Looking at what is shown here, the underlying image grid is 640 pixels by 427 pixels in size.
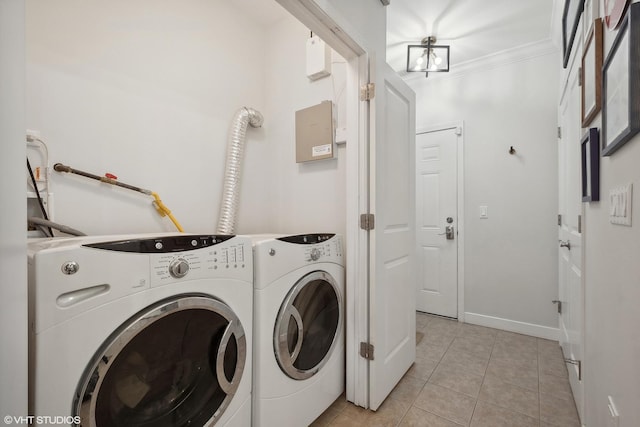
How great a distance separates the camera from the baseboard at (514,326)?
8.12 ft

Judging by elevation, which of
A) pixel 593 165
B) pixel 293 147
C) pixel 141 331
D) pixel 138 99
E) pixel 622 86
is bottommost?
pixel 141 331

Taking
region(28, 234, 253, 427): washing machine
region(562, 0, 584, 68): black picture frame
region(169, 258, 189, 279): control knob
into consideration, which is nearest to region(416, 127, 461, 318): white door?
region(562, 0, 584, 68): black picture frame

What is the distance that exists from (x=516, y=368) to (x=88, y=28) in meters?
3.29

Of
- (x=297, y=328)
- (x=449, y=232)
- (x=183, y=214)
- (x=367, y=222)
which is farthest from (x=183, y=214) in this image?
(x=449, y=232)

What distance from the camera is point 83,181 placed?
54.3 inches

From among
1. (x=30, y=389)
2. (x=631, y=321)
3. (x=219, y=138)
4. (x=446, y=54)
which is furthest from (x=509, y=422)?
(x=446, y=54)

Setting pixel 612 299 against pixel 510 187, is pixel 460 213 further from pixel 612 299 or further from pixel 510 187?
pixel 612 299

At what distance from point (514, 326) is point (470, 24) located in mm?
2677

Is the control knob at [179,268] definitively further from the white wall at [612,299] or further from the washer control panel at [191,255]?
the white wall at [612,299]

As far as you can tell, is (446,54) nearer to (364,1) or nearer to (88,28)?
(364,1)

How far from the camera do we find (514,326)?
8.63 ft

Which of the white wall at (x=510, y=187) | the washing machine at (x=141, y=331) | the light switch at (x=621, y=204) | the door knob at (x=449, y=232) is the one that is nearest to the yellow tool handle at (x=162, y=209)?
the washing machine at (x=141, y=331)

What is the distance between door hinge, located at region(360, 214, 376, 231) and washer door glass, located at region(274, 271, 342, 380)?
0.33 m

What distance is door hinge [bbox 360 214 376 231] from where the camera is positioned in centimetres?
155
